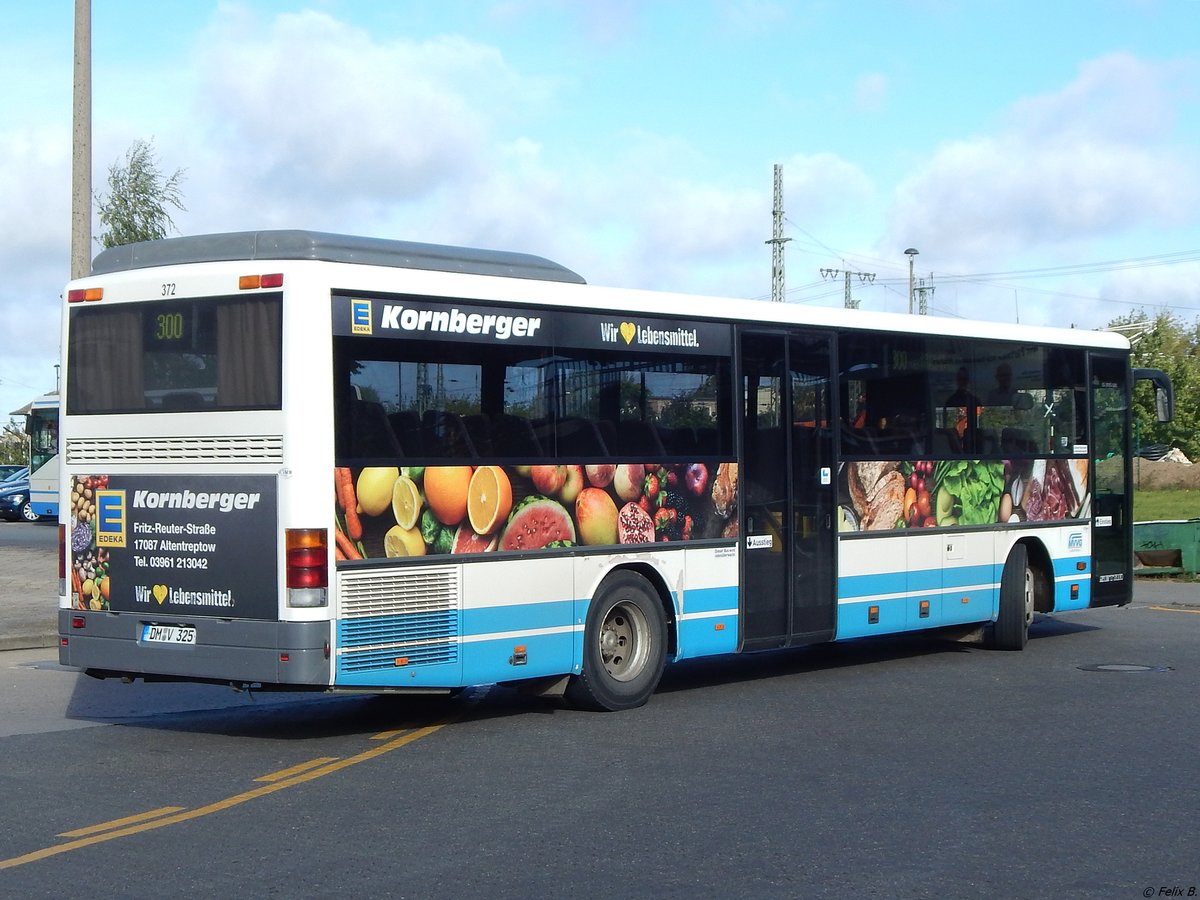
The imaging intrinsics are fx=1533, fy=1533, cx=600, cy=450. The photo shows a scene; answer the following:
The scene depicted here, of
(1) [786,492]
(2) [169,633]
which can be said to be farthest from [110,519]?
(1) [786,492]

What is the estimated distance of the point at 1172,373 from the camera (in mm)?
81812

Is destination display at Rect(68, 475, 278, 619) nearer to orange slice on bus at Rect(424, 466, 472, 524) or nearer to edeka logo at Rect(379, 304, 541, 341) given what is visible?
orange slice on bus at Rect(424, 466, 472, 524)

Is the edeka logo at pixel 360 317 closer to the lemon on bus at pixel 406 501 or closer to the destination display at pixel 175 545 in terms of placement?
the lemon on bus at pixel 406 501


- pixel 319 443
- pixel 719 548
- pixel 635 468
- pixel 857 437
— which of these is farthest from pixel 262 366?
pixel 857 437

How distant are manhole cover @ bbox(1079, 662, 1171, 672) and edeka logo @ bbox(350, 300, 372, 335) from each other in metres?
7.52

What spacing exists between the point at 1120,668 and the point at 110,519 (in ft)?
28.9

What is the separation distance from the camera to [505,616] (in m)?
10.6

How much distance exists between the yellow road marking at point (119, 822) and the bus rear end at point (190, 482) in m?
1.57

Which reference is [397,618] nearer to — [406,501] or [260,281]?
[406,501]

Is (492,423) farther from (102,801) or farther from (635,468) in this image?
(102,801)

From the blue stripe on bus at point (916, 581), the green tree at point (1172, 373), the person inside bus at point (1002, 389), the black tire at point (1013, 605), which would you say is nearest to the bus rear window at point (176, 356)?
the blue stripe on bus at point (916, 581)

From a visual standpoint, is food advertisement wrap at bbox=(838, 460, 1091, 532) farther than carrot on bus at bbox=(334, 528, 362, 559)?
Yes

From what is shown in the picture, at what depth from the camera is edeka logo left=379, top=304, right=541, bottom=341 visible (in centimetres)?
1009

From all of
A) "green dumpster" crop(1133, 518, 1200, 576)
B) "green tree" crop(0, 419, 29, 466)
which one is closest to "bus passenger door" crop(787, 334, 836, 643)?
"green dumpster" crop(1133, 518, 1200, 576)
